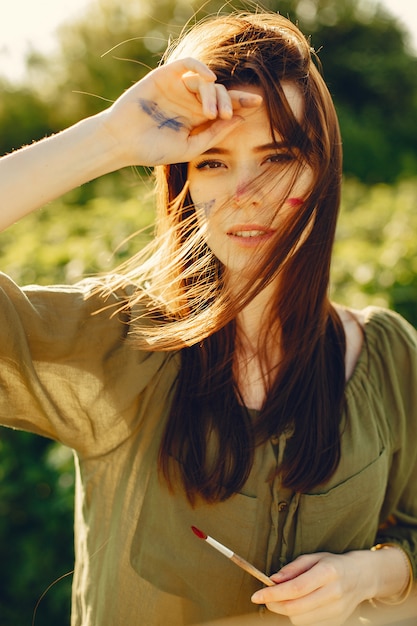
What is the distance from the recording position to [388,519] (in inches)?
77.9

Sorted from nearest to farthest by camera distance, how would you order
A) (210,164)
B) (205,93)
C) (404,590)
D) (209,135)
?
(205,93) < (209,135) < (210,164) < (404,590)

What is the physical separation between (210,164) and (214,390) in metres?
0.59

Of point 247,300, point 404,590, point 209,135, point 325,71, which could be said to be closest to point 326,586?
point 404,590

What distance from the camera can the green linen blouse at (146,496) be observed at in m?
1.63

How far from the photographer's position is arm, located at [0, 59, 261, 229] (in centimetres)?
142

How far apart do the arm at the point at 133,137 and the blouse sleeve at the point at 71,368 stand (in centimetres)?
24

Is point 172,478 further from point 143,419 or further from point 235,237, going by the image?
point 235,237

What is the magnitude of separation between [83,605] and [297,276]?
107 centimetres

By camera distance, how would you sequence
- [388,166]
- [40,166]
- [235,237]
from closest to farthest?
[40,166] → [235,237] → [388,166]

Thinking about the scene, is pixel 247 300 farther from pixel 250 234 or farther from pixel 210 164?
pixel 210 164

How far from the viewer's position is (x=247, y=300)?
168cm

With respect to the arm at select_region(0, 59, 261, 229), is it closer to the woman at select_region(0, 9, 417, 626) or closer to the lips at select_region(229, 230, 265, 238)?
the woman at select_region(0, 9, 417, 626)

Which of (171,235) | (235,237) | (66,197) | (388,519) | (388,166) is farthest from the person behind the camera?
(388,166)

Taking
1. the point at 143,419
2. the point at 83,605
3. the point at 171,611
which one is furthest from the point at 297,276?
the point at 83,605
